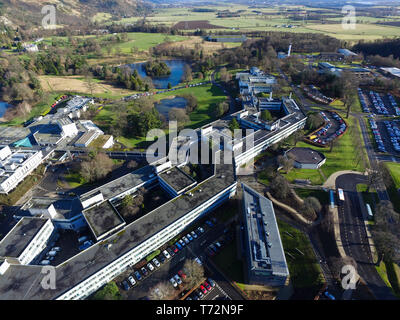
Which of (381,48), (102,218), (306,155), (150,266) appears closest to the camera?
(150,266)

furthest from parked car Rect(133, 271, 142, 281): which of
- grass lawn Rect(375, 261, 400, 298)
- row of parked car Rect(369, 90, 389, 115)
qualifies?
row of parked car Rect(369, 90, 389, 115)

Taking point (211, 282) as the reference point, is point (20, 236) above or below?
above

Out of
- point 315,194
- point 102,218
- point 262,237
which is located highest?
point 102,218

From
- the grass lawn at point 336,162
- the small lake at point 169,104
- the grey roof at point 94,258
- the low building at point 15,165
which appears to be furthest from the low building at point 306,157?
the low building at point 15,165

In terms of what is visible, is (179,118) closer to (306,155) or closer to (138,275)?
(306,155)

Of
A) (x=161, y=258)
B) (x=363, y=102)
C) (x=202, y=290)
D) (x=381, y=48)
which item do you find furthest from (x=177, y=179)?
(x=381, y=48)

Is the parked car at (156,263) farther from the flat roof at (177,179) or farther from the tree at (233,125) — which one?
the tree at (233,125)

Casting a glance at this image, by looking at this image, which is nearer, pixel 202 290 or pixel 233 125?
pixel 202 290
